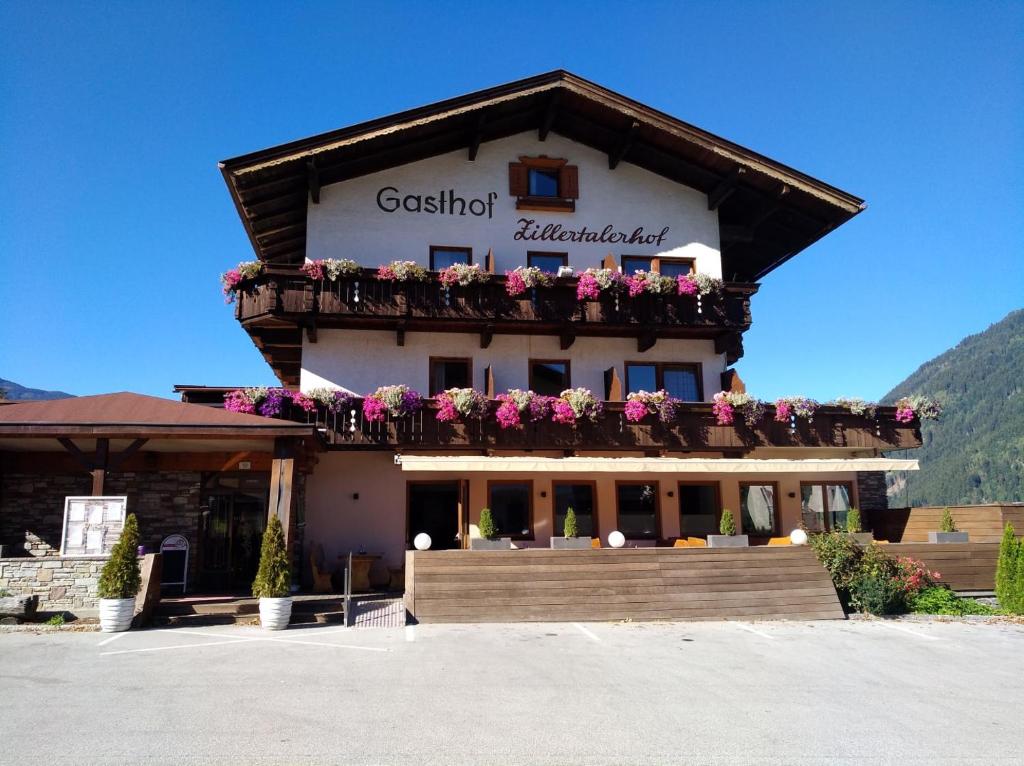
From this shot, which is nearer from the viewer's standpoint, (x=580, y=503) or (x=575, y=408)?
(x=575, y=408)

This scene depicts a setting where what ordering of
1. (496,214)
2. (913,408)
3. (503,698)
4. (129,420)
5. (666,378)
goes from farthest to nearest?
(666,378) < (496,214) < (913,408) < (129,420) < (503,698)

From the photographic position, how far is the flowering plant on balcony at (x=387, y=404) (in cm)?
1773

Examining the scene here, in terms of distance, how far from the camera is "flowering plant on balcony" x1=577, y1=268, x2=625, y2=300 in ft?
64.4

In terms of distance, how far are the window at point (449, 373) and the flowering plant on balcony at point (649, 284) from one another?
15.2 ft

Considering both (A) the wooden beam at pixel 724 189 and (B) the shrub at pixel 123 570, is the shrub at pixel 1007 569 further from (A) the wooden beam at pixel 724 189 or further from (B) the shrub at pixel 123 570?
(B) the shrub at pixel 123 570

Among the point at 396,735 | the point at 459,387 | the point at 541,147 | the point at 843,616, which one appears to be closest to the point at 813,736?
the point at 396,735

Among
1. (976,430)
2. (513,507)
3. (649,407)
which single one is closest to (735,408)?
(649,407)

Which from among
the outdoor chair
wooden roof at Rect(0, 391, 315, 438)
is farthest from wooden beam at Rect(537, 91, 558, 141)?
the outdoor chair

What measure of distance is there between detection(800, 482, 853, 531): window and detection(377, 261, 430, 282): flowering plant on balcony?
11955 millimetres

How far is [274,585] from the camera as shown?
1311 cm

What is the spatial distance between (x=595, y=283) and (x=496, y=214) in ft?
11.7

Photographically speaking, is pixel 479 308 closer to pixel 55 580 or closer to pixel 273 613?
pixel 273 613

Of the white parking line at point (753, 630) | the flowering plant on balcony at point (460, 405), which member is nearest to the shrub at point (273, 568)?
the flowering plant on balcony at point (460, 405)

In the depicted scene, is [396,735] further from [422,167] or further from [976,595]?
[422,167]
